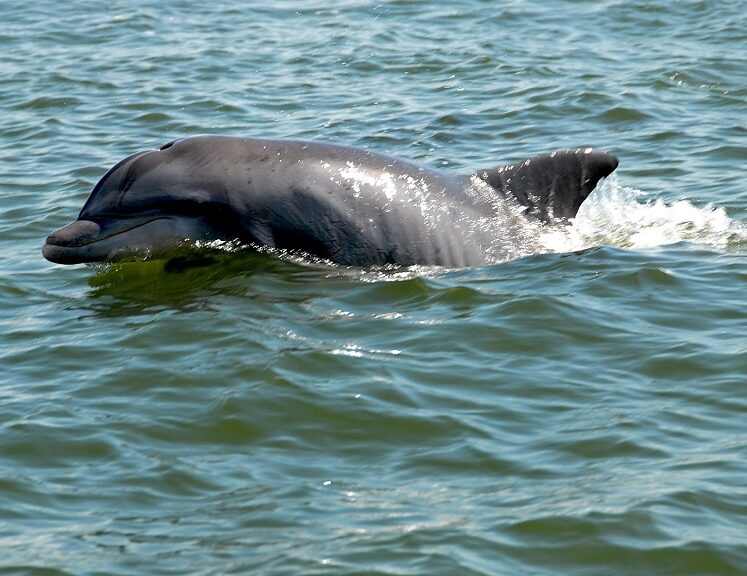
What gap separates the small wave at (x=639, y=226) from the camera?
13055 millimetres

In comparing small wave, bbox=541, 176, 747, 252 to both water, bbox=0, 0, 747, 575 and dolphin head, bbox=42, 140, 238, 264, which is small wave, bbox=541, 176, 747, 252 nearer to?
water, bbox=0, 0, 747, 575

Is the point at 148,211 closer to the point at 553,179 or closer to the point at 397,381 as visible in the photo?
the point at 397,381

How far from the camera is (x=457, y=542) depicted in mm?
7828

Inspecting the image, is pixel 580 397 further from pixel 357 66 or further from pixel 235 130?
pixel 357 66

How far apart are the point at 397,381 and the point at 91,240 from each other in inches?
131

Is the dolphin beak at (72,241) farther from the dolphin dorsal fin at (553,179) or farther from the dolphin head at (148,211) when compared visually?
the dolphin dorsal fin at (553,179)

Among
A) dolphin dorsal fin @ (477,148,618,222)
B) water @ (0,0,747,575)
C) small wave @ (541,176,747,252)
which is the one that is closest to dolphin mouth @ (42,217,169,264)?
water @ (0,0,747,575)

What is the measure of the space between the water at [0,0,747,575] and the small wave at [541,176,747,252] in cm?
4

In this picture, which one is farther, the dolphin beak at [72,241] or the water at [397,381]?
the dolphin beak at [72,241]

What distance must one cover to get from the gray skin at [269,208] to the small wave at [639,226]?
3.70 feet

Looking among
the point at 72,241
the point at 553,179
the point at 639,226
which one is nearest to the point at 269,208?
the point at 72,241

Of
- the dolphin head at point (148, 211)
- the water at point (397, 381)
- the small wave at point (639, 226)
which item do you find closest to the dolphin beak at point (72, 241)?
the dolphin head at point (148, 211)

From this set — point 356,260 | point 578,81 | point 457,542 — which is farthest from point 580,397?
point 578,81

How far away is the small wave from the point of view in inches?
514
